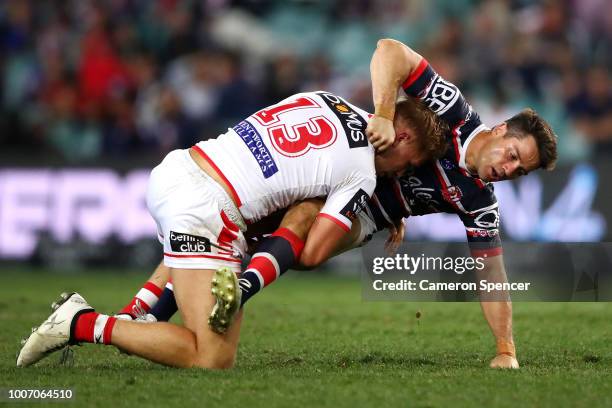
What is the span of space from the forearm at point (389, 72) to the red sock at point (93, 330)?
1.93m

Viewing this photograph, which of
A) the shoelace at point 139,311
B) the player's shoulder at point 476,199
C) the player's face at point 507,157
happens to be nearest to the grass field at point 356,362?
the shoelace at point 139,311

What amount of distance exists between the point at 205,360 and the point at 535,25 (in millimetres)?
11177

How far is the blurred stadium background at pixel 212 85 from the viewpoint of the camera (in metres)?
13.2

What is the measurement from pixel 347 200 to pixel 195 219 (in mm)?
859

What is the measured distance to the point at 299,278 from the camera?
13.2 m

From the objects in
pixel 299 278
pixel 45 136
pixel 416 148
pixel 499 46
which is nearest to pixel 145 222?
pixel 299 278

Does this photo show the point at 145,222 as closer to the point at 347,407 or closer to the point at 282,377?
the point at 282,377

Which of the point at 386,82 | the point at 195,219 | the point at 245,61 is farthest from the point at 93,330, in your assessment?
the point at 245,61

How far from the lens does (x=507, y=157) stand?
614cm

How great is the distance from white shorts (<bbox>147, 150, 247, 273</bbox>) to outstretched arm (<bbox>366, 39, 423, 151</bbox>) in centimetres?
92

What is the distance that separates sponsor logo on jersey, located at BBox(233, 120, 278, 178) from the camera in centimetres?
608

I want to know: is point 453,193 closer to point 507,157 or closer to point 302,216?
point 507,157

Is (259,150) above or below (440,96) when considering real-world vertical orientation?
below

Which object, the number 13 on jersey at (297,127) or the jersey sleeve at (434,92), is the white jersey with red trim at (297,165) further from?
the jersey sleeve at (434,92)
